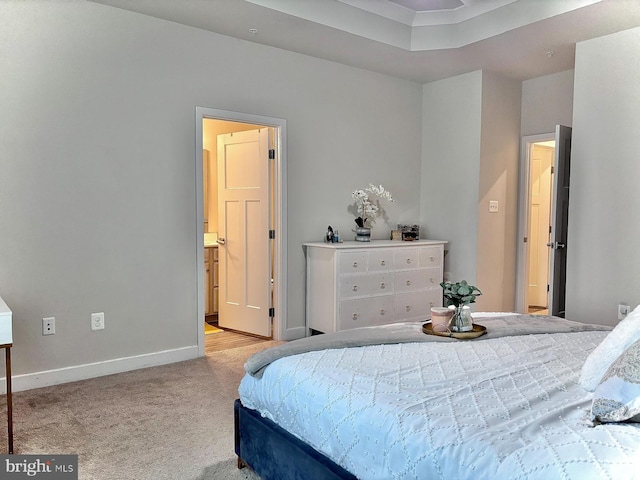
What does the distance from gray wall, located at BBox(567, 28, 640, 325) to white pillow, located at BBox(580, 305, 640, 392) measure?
Result: 2728mm

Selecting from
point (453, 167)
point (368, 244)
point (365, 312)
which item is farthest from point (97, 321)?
point (453, 167)

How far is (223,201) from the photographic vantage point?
5184mm

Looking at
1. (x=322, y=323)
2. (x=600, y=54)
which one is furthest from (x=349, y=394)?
(x=600, y=54)

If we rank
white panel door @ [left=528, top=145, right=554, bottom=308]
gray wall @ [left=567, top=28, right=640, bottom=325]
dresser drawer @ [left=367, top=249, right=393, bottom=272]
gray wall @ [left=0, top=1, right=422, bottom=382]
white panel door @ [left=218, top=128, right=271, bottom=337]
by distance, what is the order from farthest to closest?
white panel door @ [left=528, top=145, right=554, bottom=308] < white panel door @ [left=218, top=128, right=271, bottom=337] < dresser drawer @ [left=367, top=249, right=393, bottom=272] < gray wall @ [left=567, top=28, right=640, bottom=325] < gray wall @ [left=0, top=1, right=422, bottom=382]

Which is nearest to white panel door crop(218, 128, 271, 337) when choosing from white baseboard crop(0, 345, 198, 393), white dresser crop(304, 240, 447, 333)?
white dresser crop(304, 240, 447, 333)

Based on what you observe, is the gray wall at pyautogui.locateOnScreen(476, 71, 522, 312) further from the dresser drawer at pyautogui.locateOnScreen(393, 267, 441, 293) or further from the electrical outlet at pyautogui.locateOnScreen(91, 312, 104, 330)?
the electrical outlet at pyautogui.locateOnScreen(91, 312, 104, 330)

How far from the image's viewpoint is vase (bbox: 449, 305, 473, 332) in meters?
2.42

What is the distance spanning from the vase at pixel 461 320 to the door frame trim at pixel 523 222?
350cm

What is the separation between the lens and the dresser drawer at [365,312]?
4.37m

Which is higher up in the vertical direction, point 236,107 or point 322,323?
point 236,107

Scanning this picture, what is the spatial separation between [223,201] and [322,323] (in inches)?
67.9

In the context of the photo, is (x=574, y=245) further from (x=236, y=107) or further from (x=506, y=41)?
(x=236, y=107)

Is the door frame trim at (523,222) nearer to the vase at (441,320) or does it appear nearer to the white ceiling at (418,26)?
the white ceiling at (418,26)

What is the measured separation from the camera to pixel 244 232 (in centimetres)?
489
